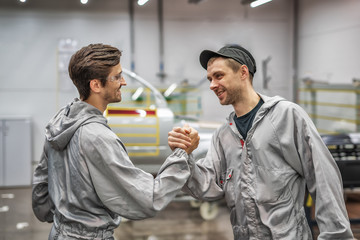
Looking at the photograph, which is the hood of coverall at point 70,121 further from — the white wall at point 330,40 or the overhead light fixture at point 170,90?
the white wall at point 330,40

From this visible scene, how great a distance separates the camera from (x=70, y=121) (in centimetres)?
178

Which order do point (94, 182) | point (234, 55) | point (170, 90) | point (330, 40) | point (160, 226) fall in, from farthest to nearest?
point (330, 40) < point (170, 90) < point (160, 226) < point (234, 55) < point (94, 182)

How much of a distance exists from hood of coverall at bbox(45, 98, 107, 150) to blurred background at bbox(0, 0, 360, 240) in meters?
4.62

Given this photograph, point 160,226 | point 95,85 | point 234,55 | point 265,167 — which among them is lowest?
point 160,226

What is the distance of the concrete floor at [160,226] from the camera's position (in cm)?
468

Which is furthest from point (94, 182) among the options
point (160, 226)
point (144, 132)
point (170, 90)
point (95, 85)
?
point (170, 90)

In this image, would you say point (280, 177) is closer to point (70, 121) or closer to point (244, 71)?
point (244, 71)

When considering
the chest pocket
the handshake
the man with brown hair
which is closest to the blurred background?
the chest pocket

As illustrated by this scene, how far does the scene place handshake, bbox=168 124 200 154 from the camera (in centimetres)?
192

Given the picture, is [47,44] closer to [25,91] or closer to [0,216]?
[25,91]

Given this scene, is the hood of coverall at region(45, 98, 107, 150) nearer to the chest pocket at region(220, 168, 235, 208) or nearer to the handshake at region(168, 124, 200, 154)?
the handshake at region(168, 124, 200, 154)

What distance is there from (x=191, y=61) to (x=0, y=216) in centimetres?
469

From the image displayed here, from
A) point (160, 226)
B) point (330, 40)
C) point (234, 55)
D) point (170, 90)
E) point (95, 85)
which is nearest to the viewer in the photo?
point (95, 85)

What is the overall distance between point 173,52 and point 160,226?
4301mm
